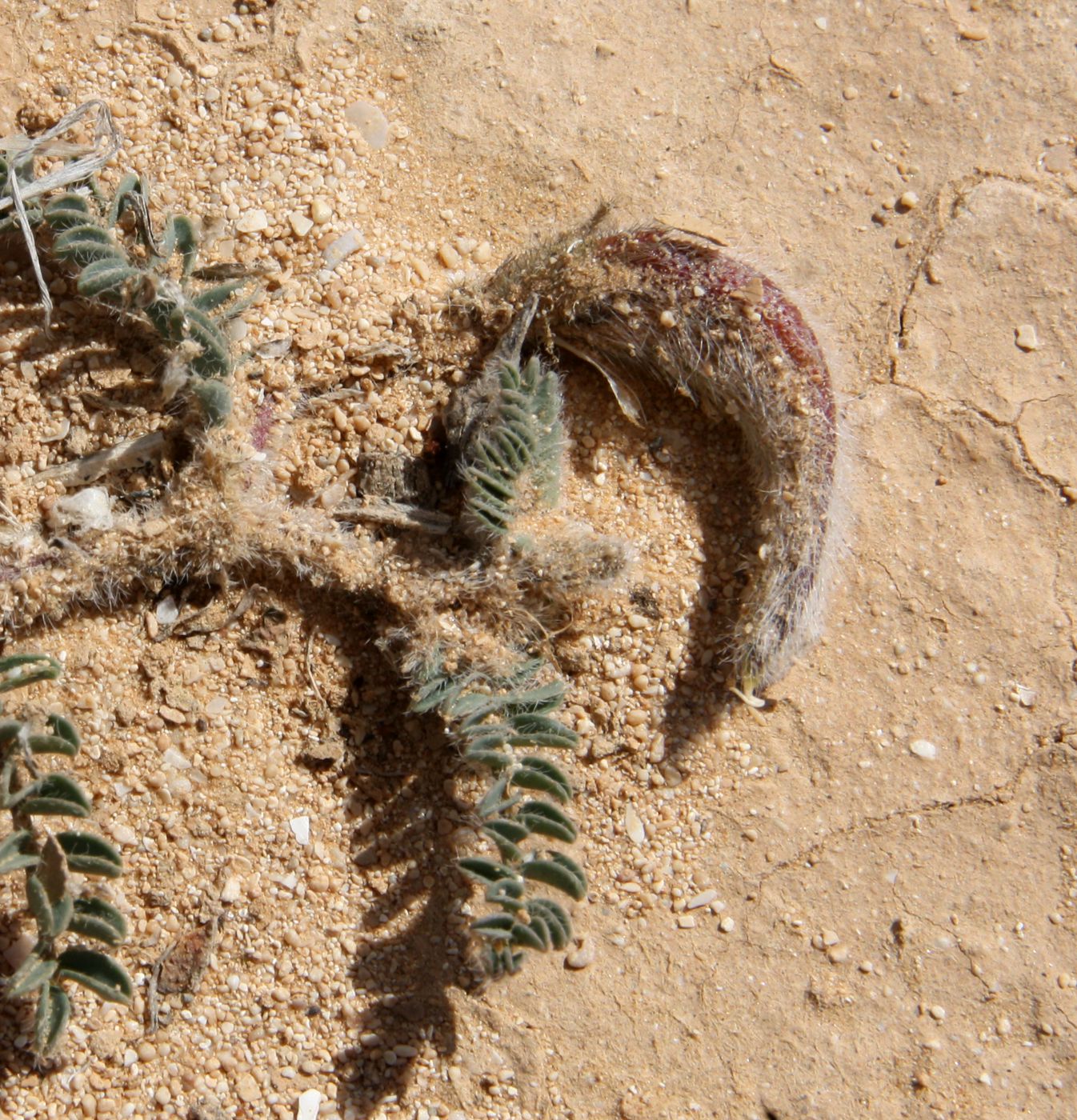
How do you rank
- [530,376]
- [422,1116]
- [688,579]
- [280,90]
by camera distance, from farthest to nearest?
[280,90]
[688,579]
[530,376]
[422,1116]

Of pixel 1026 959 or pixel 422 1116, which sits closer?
pixel 422 1116

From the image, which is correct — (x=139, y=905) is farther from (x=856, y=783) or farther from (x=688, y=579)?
(x=856, y=783)

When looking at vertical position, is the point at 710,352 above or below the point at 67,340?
above

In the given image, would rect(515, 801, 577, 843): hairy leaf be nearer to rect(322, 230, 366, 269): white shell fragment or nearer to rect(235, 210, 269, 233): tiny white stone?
rect(322, 230, 366, 269): white shell fragment

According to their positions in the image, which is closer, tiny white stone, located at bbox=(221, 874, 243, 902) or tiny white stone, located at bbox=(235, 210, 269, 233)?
tiny white stone, located at bbox=(221, 874, 243, 902)

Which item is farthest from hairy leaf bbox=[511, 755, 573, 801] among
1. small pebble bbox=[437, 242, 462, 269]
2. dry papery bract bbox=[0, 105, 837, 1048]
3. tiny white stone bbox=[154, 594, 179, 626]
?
small pebble bbox=[437, 242, 462, 269]

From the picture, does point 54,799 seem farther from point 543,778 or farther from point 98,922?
point 543,778

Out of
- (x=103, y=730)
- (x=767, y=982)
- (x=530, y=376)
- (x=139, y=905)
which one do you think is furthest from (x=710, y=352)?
(x=139, y=905)

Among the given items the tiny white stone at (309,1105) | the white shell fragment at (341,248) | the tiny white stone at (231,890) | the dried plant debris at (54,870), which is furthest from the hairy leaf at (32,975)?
the white shell fragment at (341,248)
